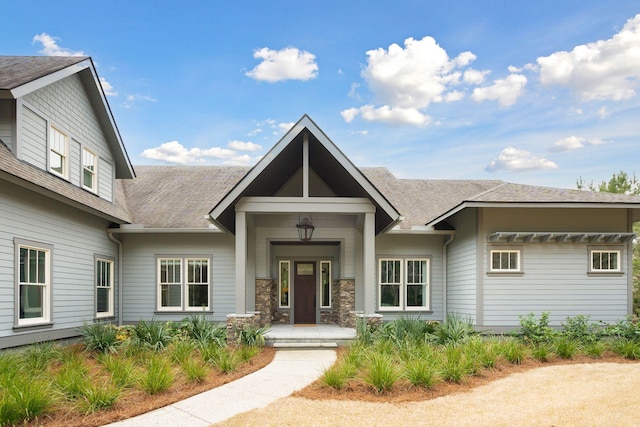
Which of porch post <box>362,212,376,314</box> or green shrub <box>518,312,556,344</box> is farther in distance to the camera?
porch post <box>362,212,376,314</box>

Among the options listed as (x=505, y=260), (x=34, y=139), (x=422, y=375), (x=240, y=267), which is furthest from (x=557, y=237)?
(x=34, y=139)

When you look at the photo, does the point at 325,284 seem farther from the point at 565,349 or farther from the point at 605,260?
the point at 605,260

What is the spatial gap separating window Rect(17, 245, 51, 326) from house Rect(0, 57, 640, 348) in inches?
1.5

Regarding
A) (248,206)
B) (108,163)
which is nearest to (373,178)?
(248,206)

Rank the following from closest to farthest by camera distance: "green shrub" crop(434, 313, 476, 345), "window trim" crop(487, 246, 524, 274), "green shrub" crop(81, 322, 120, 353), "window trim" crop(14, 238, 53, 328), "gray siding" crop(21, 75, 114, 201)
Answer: "window trim" crop(14, 238, 53, 328) < "gray siding" crop(21, 75, 114, 201) < "green shrub" crop(81, 322, 120, 353) < "green shrub" crop(434, 313, 476, 345) < "window trim" crop(487, 246, 524, 274)

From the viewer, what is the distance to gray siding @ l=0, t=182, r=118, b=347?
9469 mm

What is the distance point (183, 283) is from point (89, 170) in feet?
14.2

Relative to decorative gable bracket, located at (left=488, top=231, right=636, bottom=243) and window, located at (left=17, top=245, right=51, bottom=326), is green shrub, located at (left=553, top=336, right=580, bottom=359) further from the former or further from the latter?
window, located at (left=17, top=245, right=51, bottom=326)

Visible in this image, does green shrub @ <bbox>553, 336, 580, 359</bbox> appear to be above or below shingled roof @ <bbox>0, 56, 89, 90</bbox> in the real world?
below

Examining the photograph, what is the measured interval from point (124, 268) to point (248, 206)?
5.59 m

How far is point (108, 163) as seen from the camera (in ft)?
48.7

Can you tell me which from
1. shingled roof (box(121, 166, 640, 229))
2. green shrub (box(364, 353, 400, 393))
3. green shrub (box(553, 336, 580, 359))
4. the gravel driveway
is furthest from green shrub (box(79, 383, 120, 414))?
green shrub (box(553, 336, 580, 359))

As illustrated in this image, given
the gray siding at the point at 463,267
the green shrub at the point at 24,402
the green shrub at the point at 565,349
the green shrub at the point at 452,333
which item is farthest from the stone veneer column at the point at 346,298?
the green shrub at the point at 24,402

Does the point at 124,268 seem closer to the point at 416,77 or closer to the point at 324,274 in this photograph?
the point at 324,274
